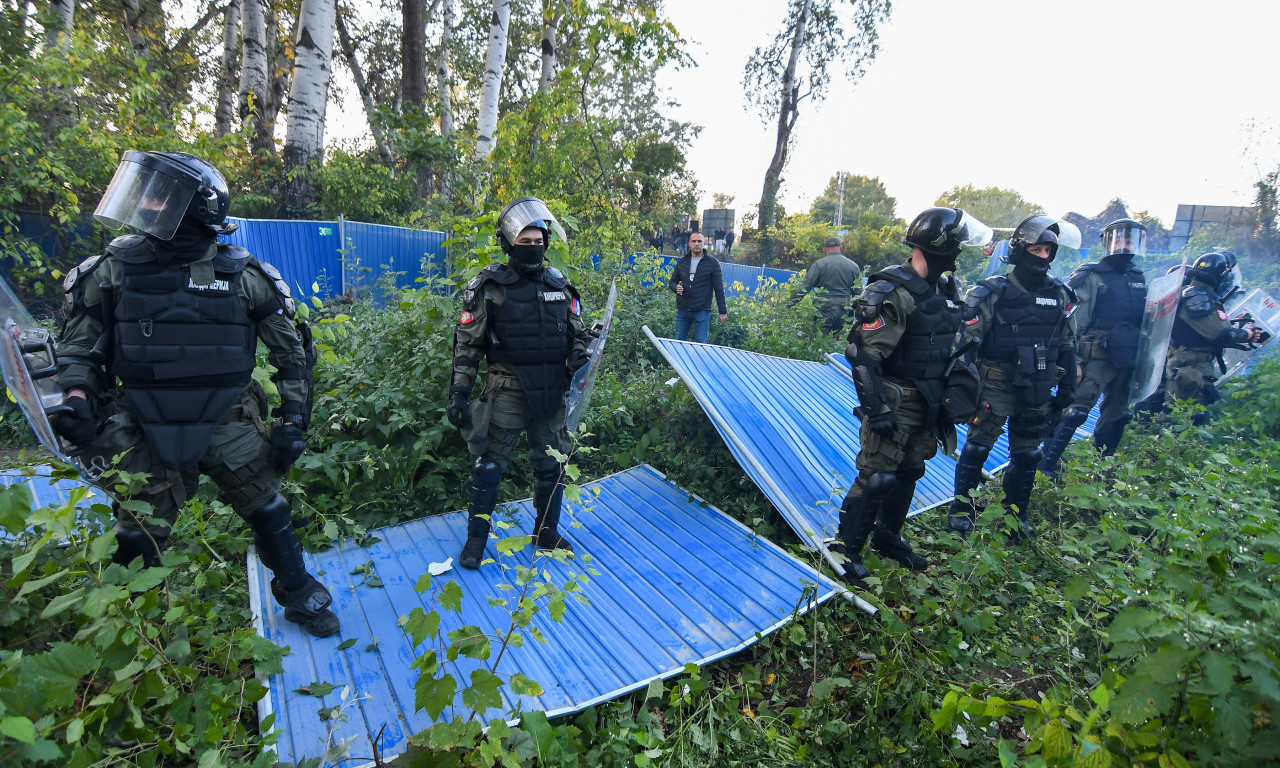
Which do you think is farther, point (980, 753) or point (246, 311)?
point (246, 311)

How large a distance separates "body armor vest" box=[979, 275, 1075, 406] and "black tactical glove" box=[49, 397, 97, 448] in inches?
188

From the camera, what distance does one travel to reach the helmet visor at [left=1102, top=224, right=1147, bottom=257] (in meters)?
4.84

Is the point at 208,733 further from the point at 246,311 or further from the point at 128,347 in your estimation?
the point at 246,311

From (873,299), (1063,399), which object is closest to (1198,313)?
(1063,399)

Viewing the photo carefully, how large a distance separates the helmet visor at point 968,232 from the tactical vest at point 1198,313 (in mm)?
3318

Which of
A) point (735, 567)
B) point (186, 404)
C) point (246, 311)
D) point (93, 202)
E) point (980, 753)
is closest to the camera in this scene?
point (980, 753)

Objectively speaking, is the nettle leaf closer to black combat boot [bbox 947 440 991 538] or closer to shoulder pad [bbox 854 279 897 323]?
shoulder pad [bbox 854 279 897 323]

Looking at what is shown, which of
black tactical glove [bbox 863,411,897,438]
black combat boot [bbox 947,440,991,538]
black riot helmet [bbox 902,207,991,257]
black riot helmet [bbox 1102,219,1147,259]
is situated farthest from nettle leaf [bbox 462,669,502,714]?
black riot helmet [bbox 1102,219,1147,259]

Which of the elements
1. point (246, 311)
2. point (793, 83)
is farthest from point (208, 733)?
point (793, 83)

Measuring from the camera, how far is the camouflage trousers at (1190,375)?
224 inches

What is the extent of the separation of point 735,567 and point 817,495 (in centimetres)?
96

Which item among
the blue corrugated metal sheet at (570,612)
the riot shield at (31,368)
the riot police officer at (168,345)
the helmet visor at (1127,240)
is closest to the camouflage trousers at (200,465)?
the riot police officer at (168,345)

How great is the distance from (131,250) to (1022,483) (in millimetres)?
5147

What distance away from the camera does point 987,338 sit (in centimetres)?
Result: 402
